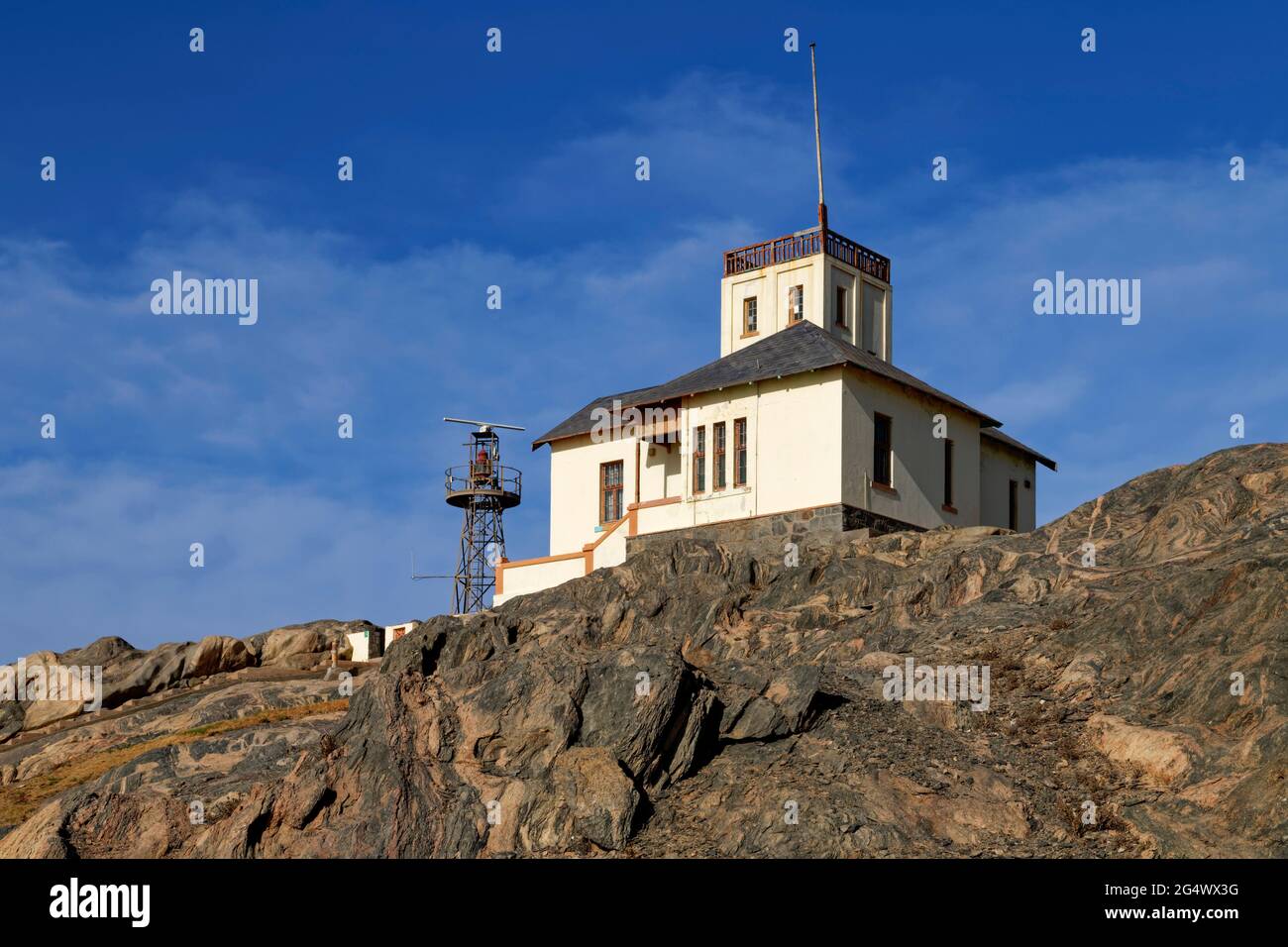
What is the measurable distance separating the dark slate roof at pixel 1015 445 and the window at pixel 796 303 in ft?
21.9

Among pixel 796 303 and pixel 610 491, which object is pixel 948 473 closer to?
pixel 796 303

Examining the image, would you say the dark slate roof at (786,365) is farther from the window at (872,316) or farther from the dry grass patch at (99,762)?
the dry grass patch at (99,762)

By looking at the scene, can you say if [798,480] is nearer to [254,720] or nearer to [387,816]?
[254,720]

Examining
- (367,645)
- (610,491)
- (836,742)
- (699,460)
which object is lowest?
(836,742)

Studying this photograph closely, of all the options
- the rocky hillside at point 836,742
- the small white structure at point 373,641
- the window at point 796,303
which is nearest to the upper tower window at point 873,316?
the window at point 796,303

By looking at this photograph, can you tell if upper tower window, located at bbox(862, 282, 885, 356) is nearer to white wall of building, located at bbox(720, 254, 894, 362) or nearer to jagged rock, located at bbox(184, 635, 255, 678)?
white wall of building, located at bbox(720, 254, 894, 362)

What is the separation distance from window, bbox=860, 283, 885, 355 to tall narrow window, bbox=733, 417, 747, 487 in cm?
880

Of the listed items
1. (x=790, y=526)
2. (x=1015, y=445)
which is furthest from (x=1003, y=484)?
(x=790, y=526)

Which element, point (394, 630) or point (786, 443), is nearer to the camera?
point (786, 443)

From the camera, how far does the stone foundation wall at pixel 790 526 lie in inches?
1419

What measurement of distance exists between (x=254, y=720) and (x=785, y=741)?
1661cm

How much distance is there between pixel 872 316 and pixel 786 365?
9331 millimetres

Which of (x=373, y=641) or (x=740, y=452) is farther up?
(x=740, y=452)

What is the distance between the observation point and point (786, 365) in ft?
126
